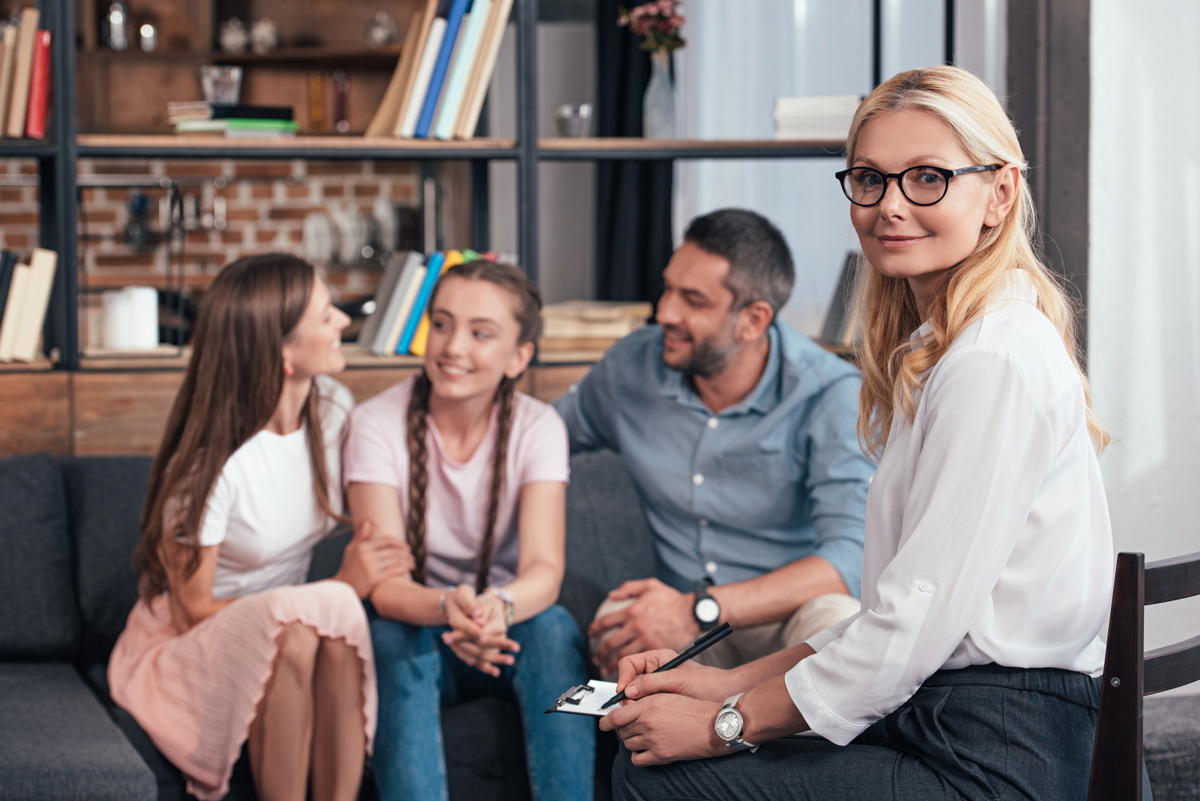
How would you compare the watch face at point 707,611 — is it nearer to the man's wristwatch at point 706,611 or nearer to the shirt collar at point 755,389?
the man's wristwatch at point 706,611

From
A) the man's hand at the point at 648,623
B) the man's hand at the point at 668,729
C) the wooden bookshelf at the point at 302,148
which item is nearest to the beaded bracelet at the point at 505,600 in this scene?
the man's hand at the point at 648,623

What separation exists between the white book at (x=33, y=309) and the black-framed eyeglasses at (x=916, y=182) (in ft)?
5.76

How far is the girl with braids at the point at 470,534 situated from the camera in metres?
1.62

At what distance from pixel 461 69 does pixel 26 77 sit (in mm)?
872

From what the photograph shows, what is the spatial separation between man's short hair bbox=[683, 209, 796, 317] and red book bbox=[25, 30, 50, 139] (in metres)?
1.34

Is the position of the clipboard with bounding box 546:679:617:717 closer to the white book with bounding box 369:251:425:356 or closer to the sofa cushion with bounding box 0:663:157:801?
the sofa cushion with bounding box 0:663:157:801

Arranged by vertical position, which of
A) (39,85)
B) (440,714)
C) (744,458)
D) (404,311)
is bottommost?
(440,714)

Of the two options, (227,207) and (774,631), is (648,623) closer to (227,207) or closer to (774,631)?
(774,631)

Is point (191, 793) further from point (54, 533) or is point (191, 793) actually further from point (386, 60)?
point (386, 60)

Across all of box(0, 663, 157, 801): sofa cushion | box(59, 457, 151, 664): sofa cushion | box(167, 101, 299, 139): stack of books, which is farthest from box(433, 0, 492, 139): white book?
box(0, 663, 157, 801): sofa cushion

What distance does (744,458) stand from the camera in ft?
6.45

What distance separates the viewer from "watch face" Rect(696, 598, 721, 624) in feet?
5.64

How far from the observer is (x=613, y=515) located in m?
2.16

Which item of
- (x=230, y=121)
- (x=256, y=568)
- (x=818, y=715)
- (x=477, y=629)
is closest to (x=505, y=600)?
(x=477, y=629)
